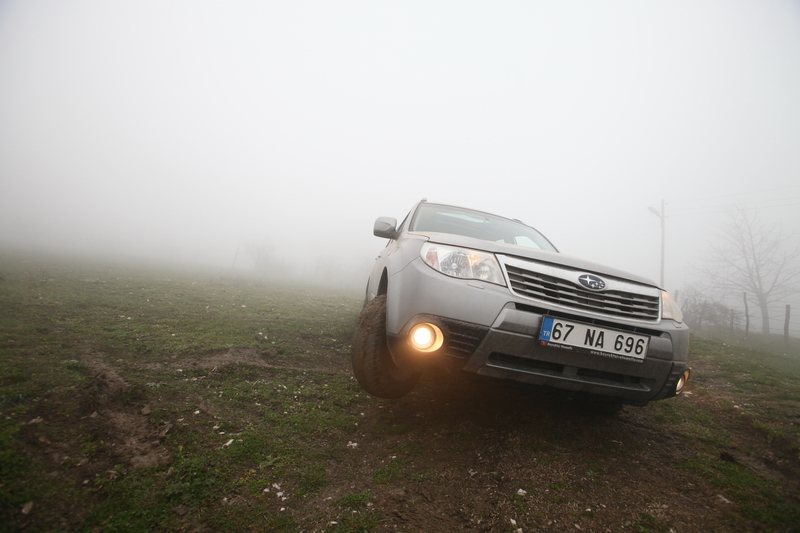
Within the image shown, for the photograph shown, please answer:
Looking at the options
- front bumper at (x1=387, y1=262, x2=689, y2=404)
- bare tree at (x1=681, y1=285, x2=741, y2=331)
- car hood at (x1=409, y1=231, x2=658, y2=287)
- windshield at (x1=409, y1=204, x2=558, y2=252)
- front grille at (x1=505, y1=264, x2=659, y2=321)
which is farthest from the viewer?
bare tree at (x1=681, y1=285, x2=741, y2=331)

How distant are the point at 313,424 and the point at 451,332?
4.11 feet

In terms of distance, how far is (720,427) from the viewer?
2.71m

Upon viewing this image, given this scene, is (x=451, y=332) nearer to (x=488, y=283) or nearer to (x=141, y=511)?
(x=488, y=283)

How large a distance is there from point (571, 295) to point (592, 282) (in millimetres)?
181

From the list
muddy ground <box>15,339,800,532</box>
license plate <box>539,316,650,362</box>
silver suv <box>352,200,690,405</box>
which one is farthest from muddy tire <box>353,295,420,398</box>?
license plate <box>539,316,650,362</box>

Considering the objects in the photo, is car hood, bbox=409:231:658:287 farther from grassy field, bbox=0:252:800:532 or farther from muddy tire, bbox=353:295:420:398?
grassy field, bbox=0:252:800:532

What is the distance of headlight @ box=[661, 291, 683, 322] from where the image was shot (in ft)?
7.25

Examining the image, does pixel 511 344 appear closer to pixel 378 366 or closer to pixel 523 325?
pixel 523 325

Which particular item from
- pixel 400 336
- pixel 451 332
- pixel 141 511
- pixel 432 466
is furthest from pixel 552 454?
pixel 141 511

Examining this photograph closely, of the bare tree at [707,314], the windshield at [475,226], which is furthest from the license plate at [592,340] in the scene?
the bare tree at [707,314]

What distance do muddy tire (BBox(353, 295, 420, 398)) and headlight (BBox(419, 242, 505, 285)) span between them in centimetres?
51

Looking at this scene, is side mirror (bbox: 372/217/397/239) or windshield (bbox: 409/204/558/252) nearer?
side mirror (bbox: 372/217/397/239)

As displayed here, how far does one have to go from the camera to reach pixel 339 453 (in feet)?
6.84

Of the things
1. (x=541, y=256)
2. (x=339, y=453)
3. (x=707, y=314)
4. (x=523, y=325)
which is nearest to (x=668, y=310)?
(x=541, y=256)
